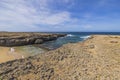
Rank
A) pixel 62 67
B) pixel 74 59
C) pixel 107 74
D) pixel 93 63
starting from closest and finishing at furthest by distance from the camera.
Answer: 1. pixel 107 74
2. pixel 62 67
3. pixel 93 63
4. pixel 74 59

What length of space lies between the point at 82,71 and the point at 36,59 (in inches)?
102

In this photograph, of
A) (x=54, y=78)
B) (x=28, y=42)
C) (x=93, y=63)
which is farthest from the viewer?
(x=28, y=42)

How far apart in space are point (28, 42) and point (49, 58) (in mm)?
21214

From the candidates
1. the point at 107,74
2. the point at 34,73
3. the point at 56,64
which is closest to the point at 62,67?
the point at 56,64

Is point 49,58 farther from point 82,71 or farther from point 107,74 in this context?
point 107,74

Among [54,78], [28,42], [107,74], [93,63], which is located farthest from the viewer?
[28,42]

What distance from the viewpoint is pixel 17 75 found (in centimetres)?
553

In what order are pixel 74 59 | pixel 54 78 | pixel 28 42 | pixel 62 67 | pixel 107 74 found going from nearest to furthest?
pixel 54 78 < pixel 107 74 < pixel 62 67 < pixel 74 59 < pixel 28 42

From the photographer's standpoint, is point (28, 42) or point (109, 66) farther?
point (28, 42)

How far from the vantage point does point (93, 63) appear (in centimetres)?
715

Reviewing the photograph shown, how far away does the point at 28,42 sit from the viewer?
2800 cm

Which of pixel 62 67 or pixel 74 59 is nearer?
pixel 62 67

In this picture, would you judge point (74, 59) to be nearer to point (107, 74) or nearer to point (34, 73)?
point (107, 74)

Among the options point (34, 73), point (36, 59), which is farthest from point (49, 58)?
point (34, 73)
